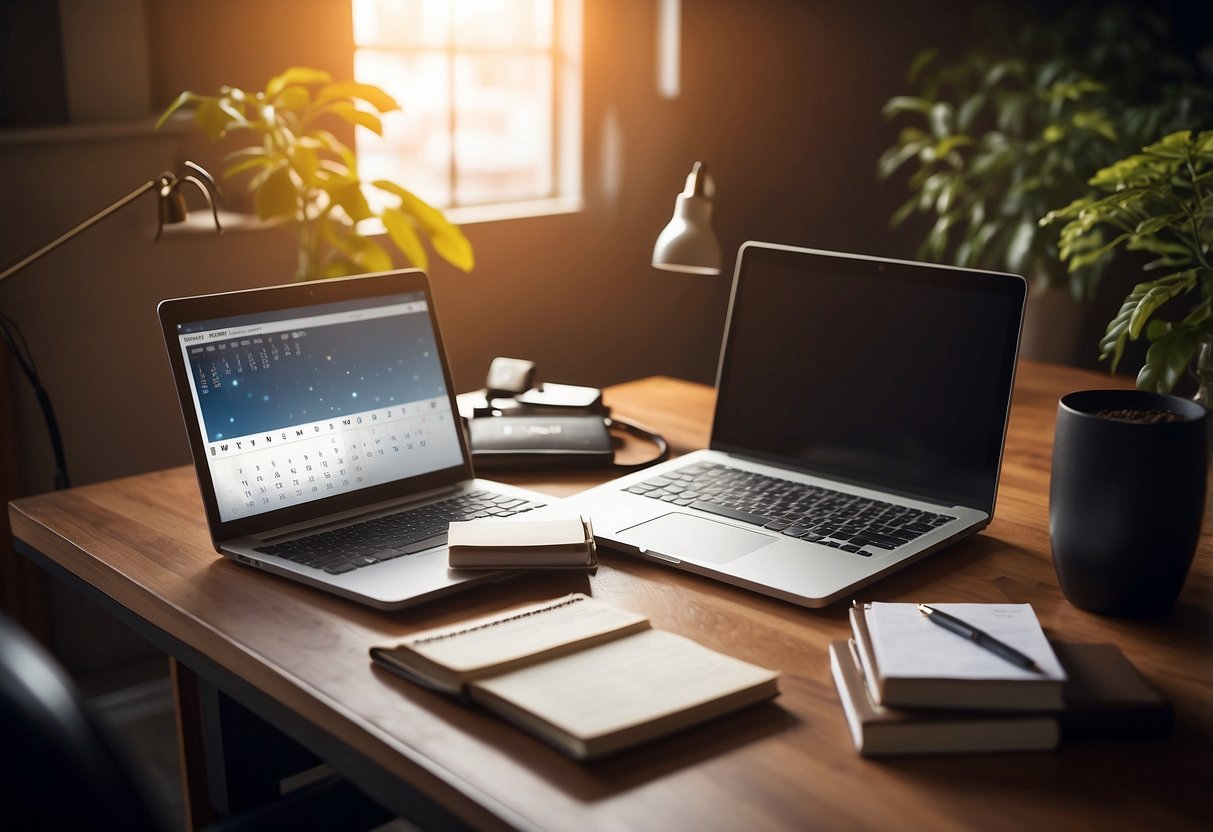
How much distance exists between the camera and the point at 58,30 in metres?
2.17

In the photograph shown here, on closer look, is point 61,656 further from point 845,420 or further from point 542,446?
point 845,420

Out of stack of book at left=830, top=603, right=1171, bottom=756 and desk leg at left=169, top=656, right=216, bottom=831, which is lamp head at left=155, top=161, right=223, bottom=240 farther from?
stack of book at left=830, top=603, right=1171, bottom=756

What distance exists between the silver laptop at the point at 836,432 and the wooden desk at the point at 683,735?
0.04 m

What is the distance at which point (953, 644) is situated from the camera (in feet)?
2.89

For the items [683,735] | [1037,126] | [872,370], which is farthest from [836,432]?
[1037,126]

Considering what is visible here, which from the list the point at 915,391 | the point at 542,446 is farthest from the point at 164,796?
the point at 915,391

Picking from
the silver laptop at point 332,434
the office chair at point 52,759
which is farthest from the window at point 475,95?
the office chair at point 52,759

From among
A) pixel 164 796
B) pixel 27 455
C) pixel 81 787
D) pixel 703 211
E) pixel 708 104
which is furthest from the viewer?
pixel 708 104

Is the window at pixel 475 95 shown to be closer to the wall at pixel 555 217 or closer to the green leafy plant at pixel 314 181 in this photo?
the wall at pixel 555 217

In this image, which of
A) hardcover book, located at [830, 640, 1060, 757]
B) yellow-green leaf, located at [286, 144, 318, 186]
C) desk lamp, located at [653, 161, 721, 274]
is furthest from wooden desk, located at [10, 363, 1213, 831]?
yellow-green leaf, located at [286, 144, 318, 186]

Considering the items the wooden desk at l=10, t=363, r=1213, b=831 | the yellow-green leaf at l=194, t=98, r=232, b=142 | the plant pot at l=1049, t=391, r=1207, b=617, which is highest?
the yellow-green leaf at l=194, t=98, r=232, b=142

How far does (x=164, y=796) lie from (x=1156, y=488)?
68.2 inches

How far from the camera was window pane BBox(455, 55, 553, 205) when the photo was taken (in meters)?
3.12

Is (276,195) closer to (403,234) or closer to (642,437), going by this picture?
(403,234)
